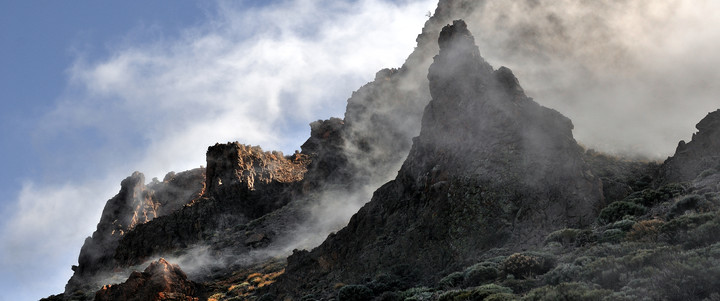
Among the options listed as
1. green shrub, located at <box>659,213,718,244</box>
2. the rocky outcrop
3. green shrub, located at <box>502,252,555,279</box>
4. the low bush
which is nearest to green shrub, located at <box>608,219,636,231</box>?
the low bush

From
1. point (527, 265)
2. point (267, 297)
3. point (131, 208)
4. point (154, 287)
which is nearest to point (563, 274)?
point (527, 265)

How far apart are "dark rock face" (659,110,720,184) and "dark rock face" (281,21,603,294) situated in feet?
19.6

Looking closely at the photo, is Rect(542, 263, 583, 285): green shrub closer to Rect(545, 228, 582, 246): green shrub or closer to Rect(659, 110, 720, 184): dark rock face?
Rect(545, 228, 582, 246): green shrub

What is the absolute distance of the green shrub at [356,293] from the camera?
88.0 feet

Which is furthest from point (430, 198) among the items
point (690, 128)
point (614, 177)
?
point (690, 128)

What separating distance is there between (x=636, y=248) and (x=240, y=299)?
1288 inches

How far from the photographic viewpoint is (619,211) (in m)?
24.7

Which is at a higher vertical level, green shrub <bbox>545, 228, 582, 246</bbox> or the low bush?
green shrub <bbox>545, 228, 582, 246</bbox>

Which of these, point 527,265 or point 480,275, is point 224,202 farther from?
point 527,265

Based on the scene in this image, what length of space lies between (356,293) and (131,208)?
79867mm

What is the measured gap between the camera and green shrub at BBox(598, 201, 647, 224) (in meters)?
24.3

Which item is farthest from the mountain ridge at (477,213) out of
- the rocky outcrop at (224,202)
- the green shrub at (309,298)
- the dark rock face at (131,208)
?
the dark rock face at (131,208)

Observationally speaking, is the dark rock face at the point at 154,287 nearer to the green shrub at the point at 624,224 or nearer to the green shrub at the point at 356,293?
the green shrub at the point at 356,293

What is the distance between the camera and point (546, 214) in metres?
26.4
